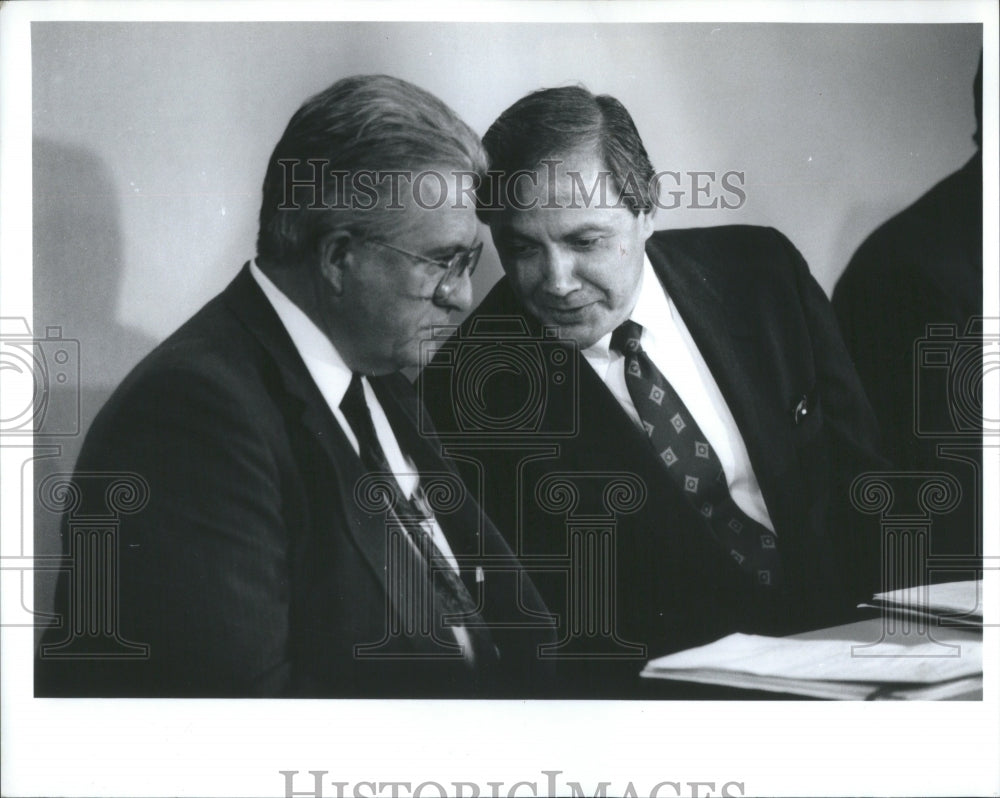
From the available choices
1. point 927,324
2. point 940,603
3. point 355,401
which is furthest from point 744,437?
point 355,401

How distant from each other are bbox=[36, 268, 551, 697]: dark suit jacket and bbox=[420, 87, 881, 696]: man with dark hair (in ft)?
0.41

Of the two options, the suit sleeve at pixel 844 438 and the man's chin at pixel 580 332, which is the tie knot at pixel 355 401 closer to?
the man's chin at pixel 580 332

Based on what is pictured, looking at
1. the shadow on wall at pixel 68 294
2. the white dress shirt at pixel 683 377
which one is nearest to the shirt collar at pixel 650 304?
the white dress shirt at pixel 683 377

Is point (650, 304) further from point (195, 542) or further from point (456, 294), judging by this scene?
point (195, 542)

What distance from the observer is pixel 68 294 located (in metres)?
2.38

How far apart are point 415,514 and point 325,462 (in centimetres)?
24

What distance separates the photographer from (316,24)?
2355 millimetres

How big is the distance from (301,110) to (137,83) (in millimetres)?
406

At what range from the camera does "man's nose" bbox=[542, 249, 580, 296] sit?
7.64 feet

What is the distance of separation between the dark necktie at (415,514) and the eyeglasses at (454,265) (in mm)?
291

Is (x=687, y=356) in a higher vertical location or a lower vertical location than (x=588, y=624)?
higher

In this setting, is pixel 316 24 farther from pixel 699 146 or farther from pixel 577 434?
pixel 577 434

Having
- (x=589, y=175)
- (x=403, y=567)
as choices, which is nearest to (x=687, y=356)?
(x=589, y=175)

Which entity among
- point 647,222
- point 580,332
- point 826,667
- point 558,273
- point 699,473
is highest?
point 647,222
